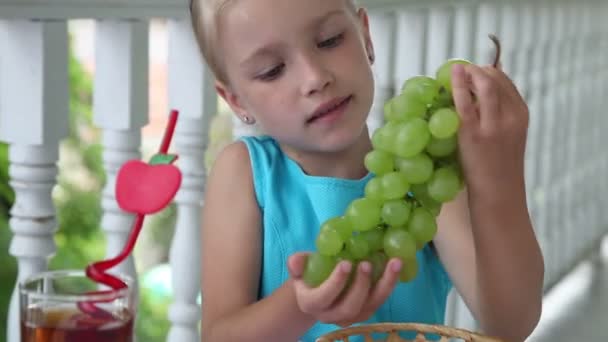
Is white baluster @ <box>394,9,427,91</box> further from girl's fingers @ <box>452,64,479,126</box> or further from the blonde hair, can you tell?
girl's fingers @ <box>452,64,479,126</box>

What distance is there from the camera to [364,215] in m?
0.98

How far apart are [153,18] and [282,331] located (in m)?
0.55

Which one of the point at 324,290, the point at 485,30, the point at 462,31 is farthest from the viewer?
the point at 485,30

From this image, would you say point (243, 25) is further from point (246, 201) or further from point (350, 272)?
point (350, 272)

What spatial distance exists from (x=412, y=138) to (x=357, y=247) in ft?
0.37

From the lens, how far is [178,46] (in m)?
1.58

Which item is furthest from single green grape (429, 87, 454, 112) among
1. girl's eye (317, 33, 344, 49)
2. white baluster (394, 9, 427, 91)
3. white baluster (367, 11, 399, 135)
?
white baluster (394, 9, 427, 91)

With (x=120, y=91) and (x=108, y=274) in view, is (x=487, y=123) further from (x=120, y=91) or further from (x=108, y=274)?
(x=120, y=91)

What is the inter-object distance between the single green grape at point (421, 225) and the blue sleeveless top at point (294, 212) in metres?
0.34

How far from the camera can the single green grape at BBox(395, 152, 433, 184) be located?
3.16ft

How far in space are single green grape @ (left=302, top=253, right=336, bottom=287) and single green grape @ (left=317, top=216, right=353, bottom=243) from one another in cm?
3

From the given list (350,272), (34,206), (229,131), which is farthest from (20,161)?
(229,131)

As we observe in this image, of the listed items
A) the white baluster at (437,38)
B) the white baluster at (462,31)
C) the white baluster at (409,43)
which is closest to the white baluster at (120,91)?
the white baluster at (409,43)

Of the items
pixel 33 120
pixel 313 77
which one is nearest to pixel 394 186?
pixel 313 77
